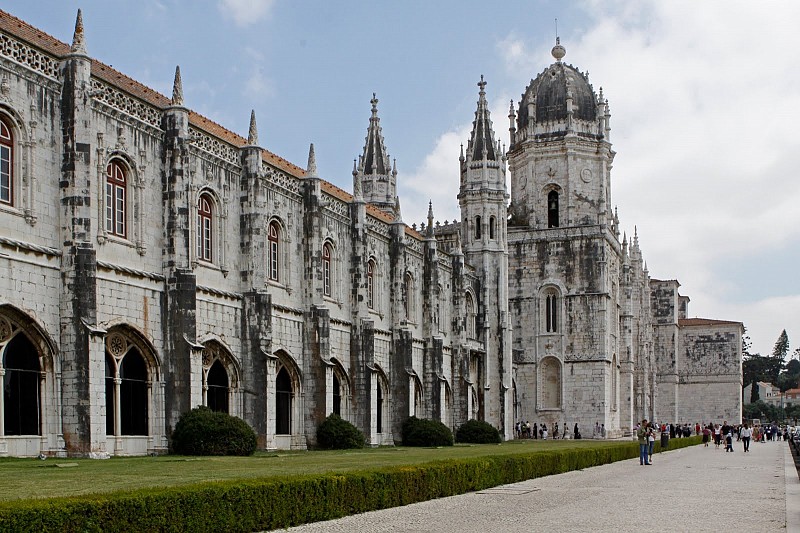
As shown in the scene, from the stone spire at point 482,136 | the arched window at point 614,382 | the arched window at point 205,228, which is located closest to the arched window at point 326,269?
the arched window at point 205,228

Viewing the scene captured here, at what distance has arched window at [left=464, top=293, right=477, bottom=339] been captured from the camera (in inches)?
2331

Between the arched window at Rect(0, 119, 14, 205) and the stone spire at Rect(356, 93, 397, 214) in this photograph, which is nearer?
the arched window at Rect(0, 119, 14, 205)

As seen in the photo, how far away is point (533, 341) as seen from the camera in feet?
222

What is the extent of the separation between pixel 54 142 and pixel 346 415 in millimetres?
19261

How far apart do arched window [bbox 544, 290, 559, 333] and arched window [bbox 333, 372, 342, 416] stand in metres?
29.3

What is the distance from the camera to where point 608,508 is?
18547 mm

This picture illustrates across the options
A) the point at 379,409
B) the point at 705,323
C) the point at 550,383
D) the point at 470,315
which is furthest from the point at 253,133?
the point at 705,323

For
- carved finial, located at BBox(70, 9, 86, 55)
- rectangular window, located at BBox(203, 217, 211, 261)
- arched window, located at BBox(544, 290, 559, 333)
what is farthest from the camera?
arched window, located at BBox(544, 290, 559, 333)

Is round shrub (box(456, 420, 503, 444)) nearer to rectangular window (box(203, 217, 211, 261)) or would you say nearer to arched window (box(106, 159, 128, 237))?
rectangular window (box(203, 217, 211, 261))

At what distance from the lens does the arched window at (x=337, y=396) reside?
134ft

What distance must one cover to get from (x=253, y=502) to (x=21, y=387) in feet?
39.2

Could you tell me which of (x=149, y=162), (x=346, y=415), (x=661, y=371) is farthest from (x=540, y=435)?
(x=149, y=162)

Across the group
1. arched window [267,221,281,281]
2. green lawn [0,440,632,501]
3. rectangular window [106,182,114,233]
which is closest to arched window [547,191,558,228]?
arched window [267,221,281,281]

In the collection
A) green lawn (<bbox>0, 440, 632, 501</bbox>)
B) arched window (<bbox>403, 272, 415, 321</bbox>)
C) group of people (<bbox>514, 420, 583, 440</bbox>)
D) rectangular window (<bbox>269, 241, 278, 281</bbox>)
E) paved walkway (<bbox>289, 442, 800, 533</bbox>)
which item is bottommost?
group of people (<bbox>514, 420, 583, 440</bbox>)
